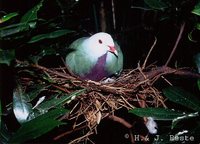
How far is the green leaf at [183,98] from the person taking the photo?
1.47 meters

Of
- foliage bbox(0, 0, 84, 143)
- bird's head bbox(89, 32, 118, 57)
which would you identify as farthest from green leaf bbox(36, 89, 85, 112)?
bird's head bbox(89, 32, 118, 57)

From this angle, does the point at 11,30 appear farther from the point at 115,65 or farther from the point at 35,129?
the point at 115,65

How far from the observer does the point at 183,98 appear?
58.9 inches

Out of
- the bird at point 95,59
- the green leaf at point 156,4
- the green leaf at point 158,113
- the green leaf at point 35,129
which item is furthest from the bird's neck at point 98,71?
the green leaf at point 35,129

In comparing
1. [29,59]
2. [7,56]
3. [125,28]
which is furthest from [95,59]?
[7,56]

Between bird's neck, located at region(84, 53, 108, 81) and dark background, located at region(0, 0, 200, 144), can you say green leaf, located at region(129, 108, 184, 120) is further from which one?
bird's neck, located at region(84, 53, 108, 81)

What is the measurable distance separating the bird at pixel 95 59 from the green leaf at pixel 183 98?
1.95 feet

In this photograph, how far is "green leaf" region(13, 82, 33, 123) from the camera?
143 centimetres

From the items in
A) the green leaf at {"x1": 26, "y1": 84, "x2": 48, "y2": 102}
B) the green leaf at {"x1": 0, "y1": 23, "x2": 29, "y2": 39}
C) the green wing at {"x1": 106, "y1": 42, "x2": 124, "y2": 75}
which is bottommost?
the green wing at {"x1": 106, "y1": 42, "x2": 124, "y2": 75}

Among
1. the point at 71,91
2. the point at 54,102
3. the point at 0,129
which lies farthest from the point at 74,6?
the point at 0,129

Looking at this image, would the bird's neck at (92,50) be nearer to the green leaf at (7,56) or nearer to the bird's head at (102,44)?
the bird's head at (102,44)

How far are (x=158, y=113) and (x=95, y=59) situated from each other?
29.4 inches

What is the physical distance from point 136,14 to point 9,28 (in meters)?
1.66

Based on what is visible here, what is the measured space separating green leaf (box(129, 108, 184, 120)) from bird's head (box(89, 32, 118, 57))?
71 cm
